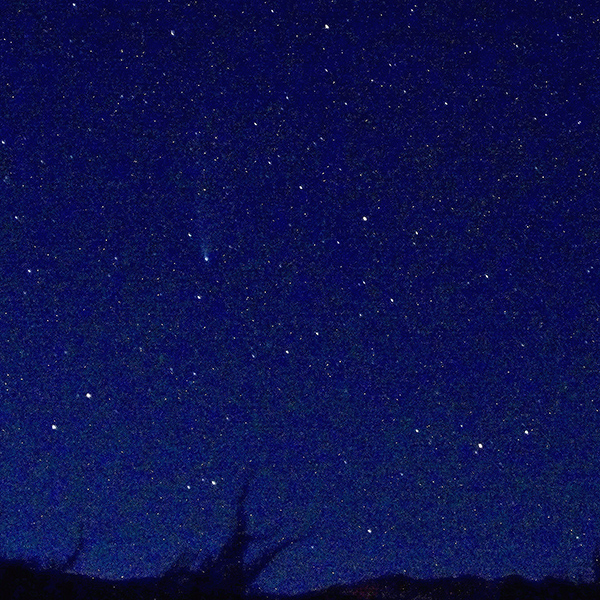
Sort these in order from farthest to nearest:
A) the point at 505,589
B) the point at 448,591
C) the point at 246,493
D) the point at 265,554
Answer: the point at 246,493 < the point at 265,554 < the point at 448,591 < the point at 505,589

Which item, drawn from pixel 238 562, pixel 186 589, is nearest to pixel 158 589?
pixel 186 589

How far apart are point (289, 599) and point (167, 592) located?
1.63 m

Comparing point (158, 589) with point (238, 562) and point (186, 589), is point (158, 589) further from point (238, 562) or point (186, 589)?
point (238, 562)

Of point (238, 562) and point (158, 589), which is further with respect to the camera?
point (238, 562)

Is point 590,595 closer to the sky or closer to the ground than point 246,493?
closer to the ground

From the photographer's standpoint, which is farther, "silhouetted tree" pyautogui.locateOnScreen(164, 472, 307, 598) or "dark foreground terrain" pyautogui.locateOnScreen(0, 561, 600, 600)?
"silhouetted tree" pyautogui.locateOnScreen(164, 472, 307, 598)

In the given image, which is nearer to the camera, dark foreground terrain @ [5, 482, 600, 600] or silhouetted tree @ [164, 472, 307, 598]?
dark foreground terrain @ [5, 482, 600, 600]

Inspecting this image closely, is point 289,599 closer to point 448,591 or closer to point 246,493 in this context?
point 448,591

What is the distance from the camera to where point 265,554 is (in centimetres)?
1360

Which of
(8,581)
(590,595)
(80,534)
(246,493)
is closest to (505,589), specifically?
(590,595)

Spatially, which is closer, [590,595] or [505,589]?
[590,595]

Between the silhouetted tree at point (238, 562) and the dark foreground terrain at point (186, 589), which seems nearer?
the dark foreground terrain at point (186, 589)

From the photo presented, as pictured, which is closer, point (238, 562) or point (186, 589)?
Result: point (186, 589)

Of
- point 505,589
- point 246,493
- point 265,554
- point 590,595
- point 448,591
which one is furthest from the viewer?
point 246,493
